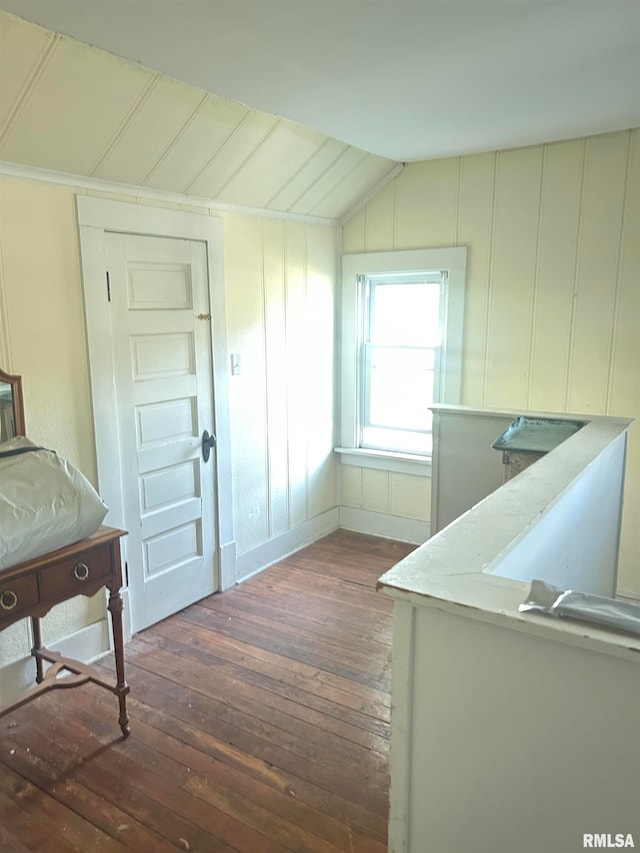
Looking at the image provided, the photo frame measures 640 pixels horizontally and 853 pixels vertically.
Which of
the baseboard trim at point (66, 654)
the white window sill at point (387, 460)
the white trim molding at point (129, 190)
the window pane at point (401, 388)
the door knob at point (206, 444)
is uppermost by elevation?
the white trim molding at point (129, 190)

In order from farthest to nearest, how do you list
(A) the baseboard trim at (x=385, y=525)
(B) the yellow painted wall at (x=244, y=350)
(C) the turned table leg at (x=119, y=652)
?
1. (A) the baseboard trim at (x=385, y=525)
2. (B) the yellow painted wall at (x=244, y=350)
3. (C) the turned table leg at (x=119, y=652)

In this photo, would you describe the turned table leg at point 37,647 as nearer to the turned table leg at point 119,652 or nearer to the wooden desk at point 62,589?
the wooden desk at point 62,589

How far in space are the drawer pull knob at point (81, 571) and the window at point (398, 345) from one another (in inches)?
99.5

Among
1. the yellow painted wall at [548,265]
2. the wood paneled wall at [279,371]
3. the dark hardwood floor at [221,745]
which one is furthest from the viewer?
the wood paneled wall at [279,371]

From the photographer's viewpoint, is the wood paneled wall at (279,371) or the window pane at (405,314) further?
the window pane at (405,314)

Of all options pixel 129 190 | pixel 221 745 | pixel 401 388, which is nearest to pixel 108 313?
pixel 129 190

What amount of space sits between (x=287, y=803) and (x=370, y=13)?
2.51 m

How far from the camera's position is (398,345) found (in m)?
4.25

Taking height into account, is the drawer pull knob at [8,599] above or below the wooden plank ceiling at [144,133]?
below

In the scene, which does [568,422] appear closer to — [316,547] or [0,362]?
[316,547]

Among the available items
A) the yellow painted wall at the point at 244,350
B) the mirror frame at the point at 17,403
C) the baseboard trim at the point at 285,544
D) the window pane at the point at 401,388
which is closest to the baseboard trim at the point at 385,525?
the baseboard trim at the point at 285,544

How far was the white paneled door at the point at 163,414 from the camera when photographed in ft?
9.70

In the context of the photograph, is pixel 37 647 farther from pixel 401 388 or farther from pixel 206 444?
pixel 401 388

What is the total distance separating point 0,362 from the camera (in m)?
2.43
